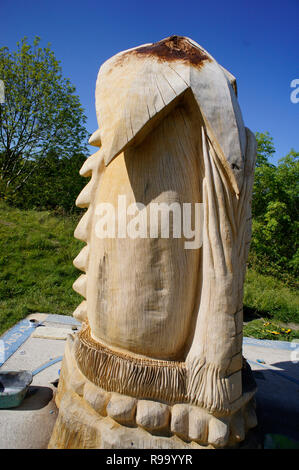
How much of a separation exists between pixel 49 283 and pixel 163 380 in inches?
163

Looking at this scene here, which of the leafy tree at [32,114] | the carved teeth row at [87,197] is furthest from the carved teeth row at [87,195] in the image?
the leafy tree at [32,114]

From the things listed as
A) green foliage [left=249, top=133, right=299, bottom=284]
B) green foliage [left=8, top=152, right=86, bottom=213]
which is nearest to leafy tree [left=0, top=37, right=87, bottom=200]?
green foliage [left=8, top=152, right=86, bottom=213]

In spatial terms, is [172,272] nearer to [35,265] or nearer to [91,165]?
[91,165]

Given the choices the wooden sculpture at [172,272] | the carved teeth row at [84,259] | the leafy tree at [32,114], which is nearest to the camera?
the wooden sculpture at [172,272]

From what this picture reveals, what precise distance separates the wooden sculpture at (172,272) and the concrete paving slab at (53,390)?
0.36m

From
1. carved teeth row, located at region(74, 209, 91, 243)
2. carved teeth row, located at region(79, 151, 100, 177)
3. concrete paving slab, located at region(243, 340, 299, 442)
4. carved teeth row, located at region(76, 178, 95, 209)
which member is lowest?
concrete paving slab, located at region(243, 340, 299, 442)

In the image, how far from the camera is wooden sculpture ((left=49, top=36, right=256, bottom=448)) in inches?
58.1

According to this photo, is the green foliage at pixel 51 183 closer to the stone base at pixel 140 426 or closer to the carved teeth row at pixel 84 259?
the carved teeth row at pixel 84 259

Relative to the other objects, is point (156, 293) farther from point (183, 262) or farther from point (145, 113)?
point (145, 113)

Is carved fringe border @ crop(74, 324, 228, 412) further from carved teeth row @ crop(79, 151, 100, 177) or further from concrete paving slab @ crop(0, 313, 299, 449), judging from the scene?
carved teeth row @ crop(79, 151, 100, 177)

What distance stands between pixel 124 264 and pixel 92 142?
0.90 meters

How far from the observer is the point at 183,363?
5.38 ft

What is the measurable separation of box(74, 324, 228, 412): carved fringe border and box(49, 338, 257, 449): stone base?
45mm

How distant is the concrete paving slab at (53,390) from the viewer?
1.94 m
